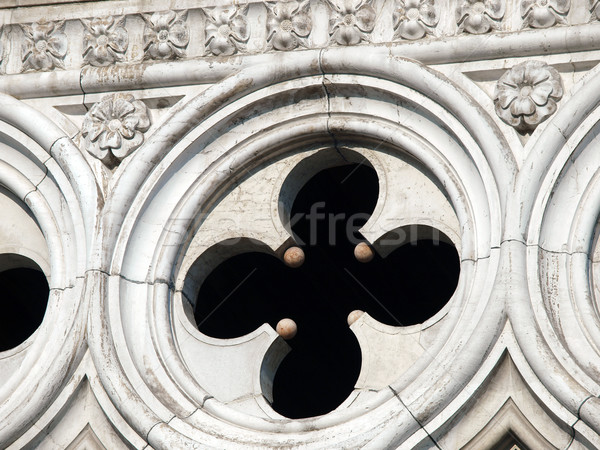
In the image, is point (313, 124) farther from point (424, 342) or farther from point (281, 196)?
point (424, 342)

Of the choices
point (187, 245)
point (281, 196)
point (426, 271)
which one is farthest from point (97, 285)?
point (426, 271)

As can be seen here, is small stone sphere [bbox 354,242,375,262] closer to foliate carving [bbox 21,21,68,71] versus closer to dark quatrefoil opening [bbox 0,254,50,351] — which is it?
foliate carving [bbox 21,21,68,71]

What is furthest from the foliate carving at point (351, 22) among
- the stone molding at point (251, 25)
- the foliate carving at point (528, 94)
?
the foliate carving at point (528, 94)

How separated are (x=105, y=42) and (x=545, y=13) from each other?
8.32 feet

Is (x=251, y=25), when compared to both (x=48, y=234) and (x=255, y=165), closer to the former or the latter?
(x=255, y=165)

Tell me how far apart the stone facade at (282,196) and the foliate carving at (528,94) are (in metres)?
0.01

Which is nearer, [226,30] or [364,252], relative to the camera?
[364,252]

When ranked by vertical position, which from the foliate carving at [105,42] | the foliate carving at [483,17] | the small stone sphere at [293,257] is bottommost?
the small stone sphere at [293,257]

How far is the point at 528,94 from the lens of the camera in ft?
28.0

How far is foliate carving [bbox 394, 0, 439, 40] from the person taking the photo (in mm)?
8867

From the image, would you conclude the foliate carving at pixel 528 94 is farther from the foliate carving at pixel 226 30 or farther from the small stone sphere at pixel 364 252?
the foliate carving at pixel 226 30

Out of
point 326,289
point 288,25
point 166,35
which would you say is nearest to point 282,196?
point 288,25

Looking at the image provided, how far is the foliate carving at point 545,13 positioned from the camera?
8648 millimetres

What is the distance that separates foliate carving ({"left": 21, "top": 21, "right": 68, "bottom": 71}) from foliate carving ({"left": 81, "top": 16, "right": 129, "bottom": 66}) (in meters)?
0.16
